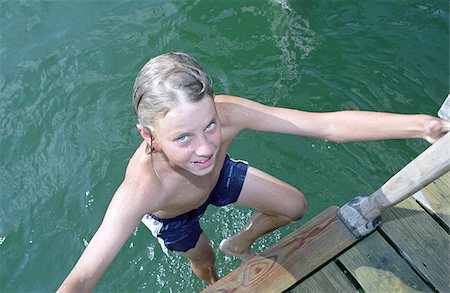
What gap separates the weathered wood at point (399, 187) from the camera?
92.0 inches

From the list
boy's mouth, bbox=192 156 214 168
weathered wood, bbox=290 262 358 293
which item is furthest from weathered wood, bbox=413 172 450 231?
boy's mouth, bbox=192 156 214 168

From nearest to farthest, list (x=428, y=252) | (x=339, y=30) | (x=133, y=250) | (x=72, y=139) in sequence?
1. (x=428, y=252)
2. (x=133, y=250)
3. (x=72, y=139)
4. (x=339, y=30)

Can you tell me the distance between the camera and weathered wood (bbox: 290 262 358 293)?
302 cm

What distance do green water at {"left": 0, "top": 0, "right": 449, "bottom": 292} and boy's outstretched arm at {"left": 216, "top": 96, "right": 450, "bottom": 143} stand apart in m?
1.59

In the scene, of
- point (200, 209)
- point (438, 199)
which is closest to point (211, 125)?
point (200, 209)

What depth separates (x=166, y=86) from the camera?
2.44 metres

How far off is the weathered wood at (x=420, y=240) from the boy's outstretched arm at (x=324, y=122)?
0.64 m

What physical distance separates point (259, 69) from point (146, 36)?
125cm

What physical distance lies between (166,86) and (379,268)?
1585 millimetres

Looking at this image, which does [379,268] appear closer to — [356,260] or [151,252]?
[356,260]

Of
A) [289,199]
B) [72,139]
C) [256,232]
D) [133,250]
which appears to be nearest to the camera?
[289,199]

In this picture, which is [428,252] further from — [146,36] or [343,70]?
[146,36]

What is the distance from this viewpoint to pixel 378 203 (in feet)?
9.62

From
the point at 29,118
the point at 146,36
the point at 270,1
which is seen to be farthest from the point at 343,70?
the point at 29,118
